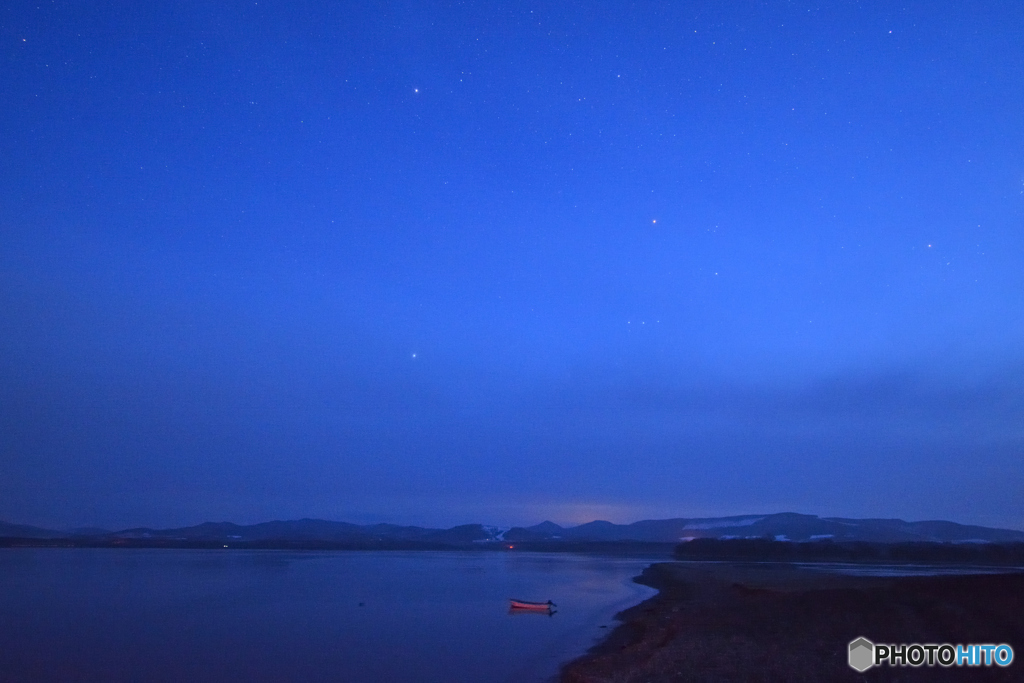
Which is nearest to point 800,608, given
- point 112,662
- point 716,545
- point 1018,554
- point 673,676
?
point 673,676

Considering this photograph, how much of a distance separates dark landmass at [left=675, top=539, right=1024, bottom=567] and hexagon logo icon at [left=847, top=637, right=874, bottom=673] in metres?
101

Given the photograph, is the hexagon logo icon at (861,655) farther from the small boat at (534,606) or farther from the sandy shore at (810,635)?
the small boat at (534,606)

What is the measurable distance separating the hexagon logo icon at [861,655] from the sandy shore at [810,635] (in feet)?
0.82

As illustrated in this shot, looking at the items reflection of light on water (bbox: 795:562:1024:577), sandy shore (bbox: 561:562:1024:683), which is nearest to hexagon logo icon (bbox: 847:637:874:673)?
sandy shore (bbox: 561:562:1024:683)

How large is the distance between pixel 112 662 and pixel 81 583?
159ft

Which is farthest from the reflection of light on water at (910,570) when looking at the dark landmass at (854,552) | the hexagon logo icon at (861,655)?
the hexagon logo icon at (861,655)

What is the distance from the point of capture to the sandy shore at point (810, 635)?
18.1m

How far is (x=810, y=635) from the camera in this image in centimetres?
2256

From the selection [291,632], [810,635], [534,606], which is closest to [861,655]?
[810,635]

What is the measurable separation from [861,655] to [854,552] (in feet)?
442

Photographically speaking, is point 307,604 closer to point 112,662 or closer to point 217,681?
point 112,662

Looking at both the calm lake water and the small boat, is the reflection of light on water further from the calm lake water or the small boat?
the small boat

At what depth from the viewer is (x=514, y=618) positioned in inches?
1642

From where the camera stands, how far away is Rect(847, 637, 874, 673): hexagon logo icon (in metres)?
17.5
